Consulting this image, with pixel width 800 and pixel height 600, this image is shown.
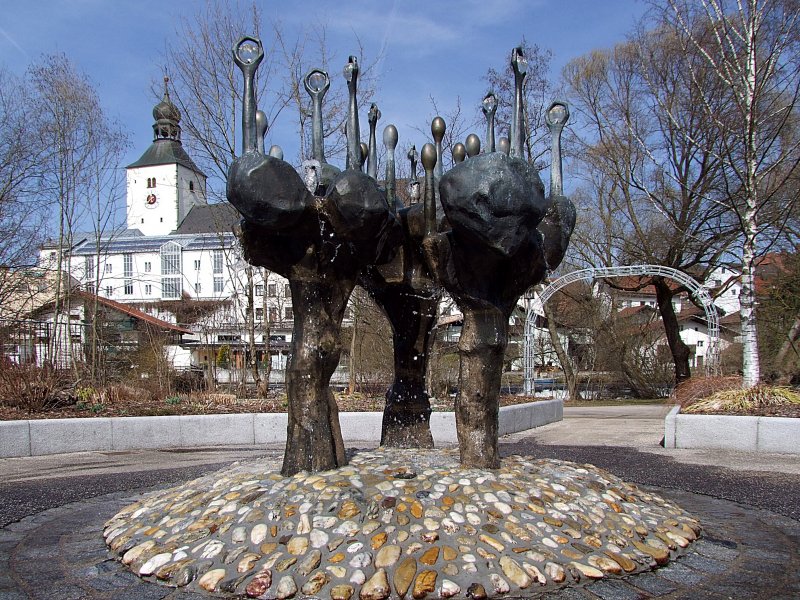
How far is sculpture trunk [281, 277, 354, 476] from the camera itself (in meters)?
4.60

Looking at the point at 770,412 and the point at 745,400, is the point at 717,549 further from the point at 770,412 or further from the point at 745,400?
the point at 745,400

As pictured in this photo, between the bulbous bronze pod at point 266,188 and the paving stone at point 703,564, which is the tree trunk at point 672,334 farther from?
the bulbous bronze pod at point 266,188

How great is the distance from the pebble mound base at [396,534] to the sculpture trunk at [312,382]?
0.19 metres

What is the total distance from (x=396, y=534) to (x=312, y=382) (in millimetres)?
1389

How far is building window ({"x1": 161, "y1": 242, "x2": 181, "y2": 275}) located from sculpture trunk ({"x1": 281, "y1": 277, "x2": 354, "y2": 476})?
68508 mm

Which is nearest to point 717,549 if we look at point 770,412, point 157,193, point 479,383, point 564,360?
point 479,383

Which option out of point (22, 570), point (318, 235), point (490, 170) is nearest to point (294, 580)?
point (22, 570)

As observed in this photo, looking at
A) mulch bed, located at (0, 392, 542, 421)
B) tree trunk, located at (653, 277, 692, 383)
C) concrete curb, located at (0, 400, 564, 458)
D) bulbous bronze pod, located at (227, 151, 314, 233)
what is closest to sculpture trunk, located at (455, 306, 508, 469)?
bulbous bronze pod, located at (227, 151, 314, 233)

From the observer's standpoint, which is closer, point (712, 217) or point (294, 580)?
point (294, 580)

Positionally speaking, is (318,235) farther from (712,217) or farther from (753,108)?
(712,217)

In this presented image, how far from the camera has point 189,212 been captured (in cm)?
8294

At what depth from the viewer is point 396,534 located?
3.63m

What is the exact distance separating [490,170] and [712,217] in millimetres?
18075

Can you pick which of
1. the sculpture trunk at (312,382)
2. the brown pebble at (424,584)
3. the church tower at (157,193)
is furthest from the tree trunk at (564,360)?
the church tower at (157,193)
